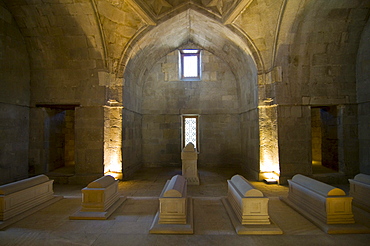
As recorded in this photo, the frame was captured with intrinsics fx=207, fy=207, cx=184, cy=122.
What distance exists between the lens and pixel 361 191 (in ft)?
14.9

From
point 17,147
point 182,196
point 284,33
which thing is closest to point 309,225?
point 182,196

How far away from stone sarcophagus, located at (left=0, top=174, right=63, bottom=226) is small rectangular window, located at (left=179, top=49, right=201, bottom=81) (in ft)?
23.9

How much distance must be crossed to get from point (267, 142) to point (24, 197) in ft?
22.9

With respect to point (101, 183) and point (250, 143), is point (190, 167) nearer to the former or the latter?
point (250, 143)

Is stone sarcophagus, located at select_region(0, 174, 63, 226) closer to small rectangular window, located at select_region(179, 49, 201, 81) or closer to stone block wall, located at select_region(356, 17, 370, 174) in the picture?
small rectangular window, located at select_region(179, 49, 201, 81)

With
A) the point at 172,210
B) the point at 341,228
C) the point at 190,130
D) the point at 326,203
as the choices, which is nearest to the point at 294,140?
the point at 326,203

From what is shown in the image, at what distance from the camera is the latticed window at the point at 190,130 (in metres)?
10.2

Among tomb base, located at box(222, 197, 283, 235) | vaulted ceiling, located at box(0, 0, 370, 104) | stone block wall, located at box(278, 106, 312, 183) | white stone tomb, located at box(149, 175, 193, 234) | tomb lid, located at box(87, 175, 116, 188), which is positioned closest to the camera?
tomb base, located at box(222, 197, 283, 235)

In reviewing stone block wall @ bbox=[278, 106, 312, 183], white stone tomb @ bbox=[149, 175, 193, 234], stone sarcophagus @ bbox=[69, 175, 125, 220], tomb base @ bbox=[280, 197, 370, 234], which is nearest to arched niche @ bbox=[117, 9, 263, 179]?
stone block wall @ bbox=[278, 106, 312, 183]

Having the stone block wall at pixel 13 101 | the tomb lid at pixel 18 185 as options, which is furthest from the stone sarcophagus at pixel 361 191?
the stone block wall at pixel 13 101

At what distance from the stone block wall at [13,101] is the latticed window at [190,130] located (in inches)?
248

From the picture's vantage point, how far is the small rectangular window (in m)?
10.2

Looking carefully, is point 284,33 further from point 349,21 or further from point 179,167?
point 179,167

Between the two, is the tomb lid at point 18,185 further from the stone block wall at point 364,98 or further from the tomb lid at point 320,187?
the stone block wall at point 364,98
